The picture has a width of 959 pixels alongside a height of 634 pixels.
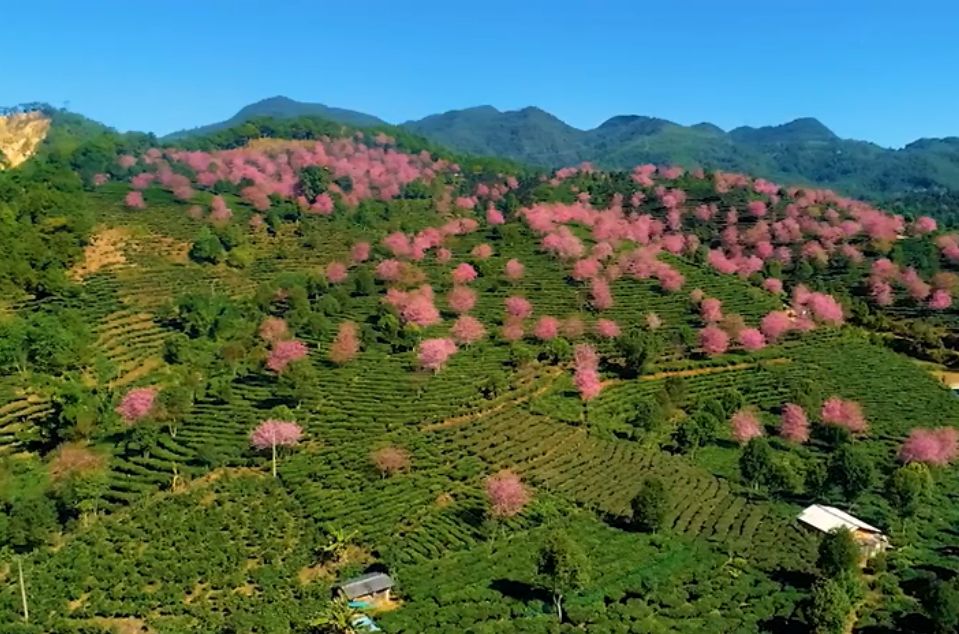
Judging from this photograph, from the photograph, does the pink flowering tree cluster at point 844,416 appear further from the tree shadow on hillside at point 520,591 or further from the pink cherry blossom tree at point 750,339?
the tree shadow on hillside at point 520,591

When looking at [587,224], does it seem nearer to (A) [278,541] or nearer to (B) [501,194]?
(B) [501,194]

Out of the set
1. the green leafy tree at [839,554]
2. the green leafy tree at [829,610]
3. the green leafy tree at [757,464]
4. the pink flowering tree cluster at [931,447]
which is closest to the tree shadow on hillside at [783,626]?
the green leafy tree at [829,610]

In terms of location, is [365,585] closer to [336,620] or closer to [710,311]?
[336,620]

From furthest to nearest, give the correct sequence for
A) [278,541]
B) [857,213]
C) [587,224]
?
[857,213], [587,224], [278,541]

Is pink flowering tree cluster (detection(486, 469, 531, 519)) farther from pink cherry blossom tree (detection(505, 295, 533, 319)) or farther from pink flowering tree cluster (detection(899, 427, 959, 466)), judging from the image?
pink cherry blossom tree (detection(505, 295, 533, 319))

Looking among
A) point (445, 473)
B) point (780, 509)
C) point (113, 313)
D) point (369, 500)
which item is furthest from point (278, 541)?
point (113, 313)
